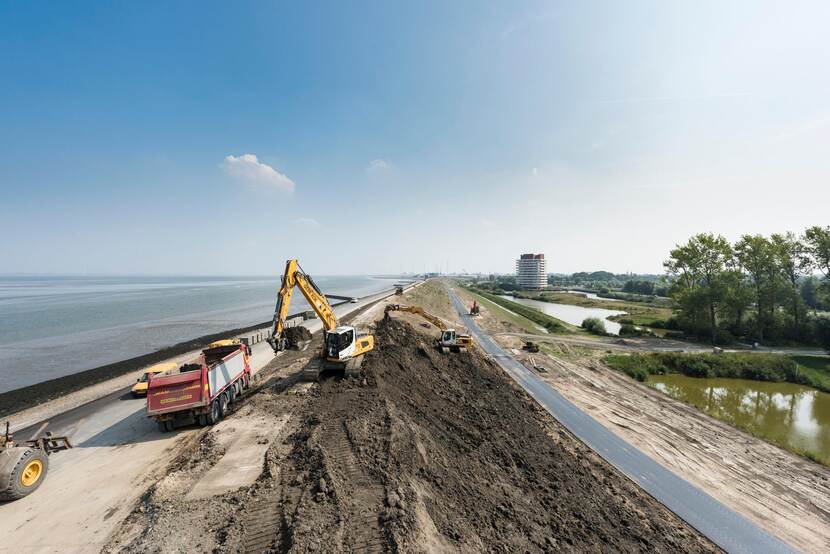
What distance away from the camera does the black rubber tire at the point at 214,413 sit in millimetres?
14539

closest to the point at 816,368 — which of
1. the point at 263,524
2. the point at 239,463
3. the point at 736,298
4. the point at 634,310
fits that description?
the point at 736,298

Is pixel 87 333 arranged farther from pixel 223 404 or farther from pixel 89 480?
pixel 89 480

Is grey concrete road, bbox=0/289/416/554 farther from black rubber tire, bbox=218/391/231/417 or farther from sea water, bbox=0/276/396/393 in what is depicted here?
sea water, bbox=0/276/396/393

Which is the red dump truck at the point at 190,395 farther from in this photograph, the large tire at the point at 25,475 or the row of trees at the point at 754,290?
the row of trees at the point at 754,290

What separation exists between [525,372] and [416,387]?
10621mm

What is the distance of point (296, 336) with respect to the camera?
85.4ft

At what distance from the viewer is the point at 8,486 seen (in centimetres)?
971

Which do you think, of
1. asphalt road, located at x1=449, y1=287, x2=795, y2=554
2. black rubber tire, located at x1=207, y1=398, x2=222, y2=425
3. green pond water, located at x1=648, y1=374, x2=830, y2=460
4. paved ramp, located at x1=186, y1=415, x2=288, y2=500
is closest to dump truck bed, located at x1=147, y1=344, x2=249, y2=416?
black rubber tire, located at x1=207, y1=398, x2=222, y2=425

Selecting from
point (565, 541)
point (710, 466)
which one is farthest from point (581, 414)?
point (565, 541)

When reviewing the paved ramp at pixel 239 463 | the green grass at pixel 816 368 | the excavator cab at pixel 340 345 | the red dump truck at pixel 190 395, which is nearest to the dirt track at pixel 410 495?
the paved ramp at pixel 239 463

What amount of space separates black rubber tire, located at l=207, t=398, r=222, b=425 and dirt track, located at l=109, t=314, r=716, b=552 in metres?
1.24

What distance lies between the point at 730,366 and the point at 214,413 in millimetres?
39525

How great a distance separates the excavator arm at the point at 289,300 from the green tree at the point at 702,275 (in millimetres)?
44858

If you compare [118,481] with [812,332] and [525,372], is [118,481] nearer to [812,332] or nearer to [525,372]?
[525,372]
